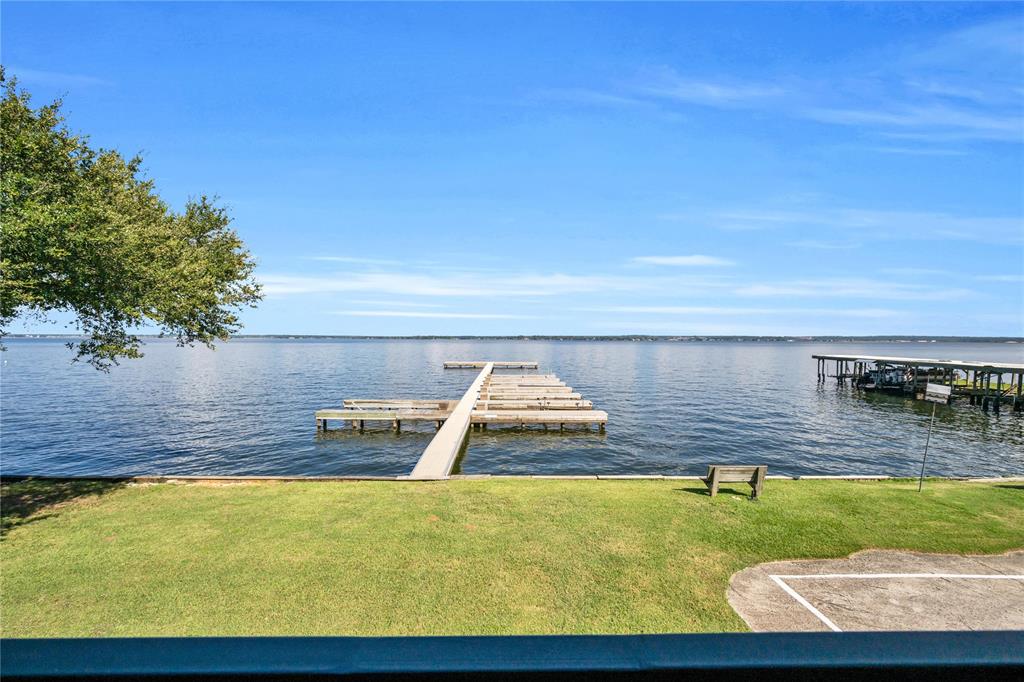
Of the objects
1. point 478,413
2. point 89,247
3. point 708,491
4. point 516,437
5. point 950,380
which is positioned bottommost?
point 516,437

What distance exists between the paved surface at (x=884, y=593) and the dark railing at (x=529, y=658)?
7.26 meters

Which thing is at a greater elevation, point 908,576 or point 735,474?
point 735,474

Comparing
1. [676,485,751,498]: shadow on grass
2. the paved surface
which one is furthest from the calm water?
the paved surface

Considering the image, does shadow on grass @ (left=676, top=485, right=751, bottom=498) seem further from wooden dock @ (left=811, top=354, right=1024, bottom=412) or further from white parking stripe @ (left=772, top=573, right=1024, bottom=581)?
wooden dock @ (left=811, top=354, right=1024, bottom=412)

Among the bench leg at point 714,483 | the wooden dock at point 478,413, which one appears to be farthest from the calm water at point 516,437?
the bench leg at point 714,483

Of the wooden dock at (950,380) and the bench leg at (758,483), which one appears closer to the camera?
the bench leg at (758,483)

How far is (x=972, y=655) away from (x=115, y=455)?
109 ft

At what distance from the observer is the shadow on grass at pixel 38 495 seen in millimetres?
11484

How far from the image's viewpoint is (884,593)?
823cm

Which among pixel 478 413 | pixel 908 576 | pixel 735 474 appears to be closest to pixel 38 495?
pixel 735 474

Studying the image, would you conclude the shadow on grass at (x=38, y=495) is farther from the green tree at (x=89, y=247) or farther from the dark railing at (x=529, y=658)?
the dark railing at (x=529, y=658)

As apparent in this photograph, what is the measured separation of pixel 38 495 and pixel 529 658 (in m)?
17.4

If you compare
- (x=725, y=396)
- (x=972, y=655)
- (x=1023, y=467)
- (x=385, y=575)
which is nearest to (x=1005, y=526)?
(x=385, y=575)

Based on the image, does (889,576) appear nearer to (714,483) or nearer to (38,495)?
(714,483)
